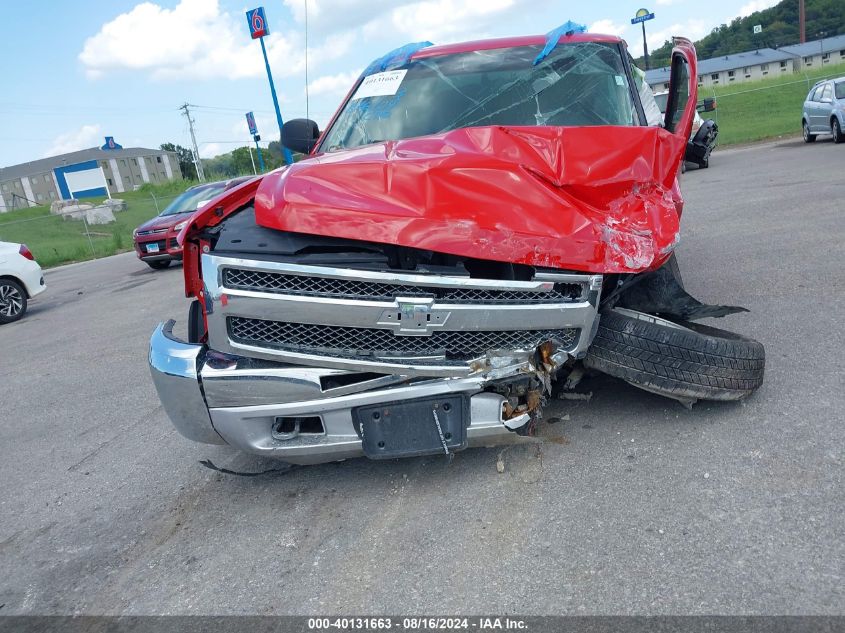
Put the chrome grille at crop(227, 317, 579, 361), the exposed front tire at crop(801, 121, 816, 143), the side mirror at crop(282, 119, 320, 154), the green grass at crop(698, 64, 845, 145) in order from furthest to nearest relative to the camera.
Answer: the green grass at crop(698, 64, 845, 145) < the exposed front tire at crop(801, 121, 816, 143) < the side mirror at crop(282, 119, 320, 154) < the chrome grille at crop(227, 317, 579, 361)

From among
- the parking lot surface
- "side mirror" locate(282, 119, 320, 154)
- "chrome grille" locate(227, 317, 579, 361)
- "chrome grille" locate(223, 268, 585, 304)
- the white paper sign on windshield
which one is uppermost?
the white paper sign on windshield

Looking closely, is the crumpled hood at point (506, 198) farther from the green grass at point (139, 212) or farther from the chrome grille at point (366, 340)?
the green grass at point (139, 212)

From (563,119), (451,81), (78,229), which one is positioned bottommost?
(78,229)

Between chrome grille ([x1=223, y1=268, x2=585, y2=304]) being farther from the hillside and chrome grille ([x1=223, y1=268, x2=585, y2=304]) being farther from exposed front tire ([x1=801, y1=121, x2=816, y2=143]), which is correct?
the hillside

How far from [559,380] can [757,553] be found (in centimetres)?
163

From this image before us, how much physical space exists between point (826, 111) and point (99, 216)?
29397mm

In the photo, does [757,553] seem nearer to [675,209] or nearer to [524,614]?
[524,614]

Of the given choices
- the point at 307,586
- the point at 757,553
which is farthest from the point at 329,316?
the point at 757,553

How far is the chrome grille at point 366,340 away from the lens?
9.57 feet

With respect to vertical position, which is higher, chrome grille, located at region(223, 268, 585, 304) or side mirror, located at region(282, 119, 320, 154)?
side mirror, located at region(282, 119, 320, 154)

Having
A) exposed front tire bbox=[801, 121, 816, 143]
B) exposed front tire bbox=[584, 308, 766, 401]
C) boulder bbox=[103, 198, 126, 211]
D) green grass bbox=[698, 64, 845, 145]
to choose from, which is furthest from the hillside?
exposed front tire bbox=[584, 308, 766, 401]

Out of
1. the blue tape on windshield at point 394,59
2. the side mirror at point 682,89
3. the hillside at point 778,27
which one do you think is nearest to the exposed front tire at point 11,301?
the blue tape on windshield at point 394,59

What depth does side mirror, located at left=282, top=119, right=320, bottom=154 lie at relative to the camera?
5.02 metres

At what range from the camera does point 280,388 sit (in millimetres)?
2939
